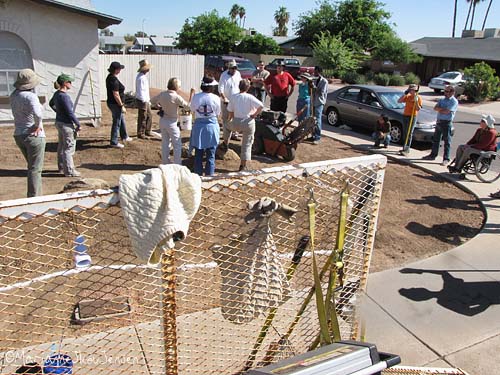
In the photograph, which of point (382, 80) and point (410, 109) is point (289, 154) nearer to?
point (410, 109)

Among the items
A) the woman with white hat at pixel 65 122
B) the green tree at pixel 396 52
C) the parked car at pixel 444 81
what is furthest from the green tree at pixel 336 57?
the woman with white hat at pixel 65 122

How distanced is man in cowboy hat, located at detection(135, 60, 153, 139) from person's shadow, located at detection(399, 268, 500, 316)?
7145mm

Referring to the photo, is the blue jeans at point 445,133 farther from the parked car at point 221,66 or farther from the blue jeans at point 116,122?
the parked car at point 221,66

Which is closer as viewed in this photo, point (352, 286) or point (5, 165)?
point (352, 286)

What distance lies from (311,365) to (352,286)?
3.90 ft

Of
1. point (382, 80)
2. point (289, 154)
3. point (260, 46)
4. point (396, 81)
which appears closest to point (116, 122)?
point (289, 154)

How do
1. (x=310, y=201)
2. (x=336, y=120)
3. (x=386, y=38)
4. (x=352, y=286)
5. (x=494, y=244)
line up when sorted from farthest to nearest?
(x=386, y=38), (x=336, y=120), (x=494, y=244), (x=352, y=286), (x=310, y=201)

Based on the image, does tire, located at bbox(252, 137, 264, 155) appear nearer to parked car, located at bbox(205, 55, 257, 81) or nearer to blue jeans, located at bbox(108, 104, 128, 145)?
blue jeans, located at bbox(108, 104, 128, 145)

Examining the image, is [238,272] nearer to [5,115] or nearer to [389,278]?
[389,278]

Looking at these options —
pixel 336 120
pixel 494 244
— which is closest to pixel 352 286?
pixel 494 244

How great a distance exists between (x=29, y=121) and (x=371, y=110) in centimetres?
972

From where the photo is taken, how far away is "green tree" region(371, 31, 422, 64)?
38.8 meters

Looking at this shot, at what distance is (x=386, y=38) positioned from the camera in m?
40.2

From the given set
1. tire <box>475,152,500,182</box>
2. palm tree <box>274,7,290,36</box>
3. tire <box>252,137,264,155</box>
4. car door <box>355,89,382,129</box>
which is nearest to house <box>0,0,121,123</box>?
tire <box>252,137,264,155</box>
